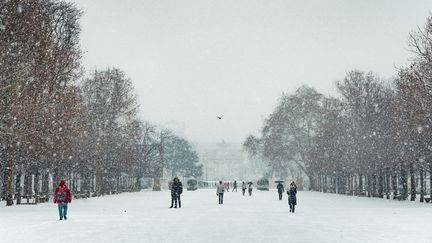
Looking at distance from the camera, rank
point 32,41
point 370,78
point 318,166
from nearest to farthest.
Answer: point 32,41 < point 370,78 < point 318,166

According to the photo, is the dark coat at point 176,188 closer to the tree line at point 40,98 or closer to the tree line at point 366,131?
the tree line at point 40,98

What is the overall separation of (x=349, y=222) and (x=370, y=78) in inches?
1607

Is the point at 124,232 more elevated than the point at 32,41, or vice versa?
the point at 32,41

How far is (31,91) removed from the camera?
39344 millimetres

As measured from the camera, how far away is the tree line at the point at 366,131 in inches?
1715

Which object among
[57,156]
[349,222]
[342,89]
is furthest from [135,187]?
[349,222]

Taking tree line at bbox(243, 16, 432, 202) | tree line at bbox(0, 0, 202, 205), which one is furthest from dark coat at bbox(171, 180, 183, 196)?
tree line at bbox(243, 16, 432, 202)

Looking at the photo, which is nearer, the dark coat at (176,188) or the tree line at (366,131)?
the dark coat at (176,188)

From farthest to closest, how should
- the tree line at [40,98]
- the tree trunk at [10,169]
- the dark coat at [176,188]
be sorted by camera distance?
the tree trunk at [10,169] < the dark coat at [176,188] < the tree line at [40,98]

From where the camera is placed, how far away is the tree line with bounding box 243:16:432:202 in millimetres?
43562

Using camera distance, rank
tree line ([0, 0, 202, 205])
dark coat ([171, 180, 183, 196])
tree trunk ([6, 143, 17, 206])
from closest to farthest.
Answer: tree line ([0, 0, 202, 205]) < dark coat ([171, 180, 183, 196]) < tree trunk ([6, 143, 17, 206])

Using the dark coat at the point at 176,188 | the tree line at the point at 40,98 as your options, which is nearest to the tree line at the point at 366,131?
the dark coat at the point at 176,188

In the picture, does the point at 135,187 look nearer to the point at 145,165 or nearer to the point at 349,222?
the point at 145,165

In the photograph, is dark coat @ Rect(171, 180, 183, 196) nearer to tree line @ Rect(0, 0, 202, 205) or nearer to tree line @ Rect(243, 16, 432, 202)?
tree line @ Rect(0, 0, 202, 205)
